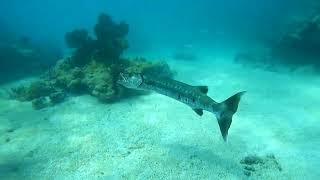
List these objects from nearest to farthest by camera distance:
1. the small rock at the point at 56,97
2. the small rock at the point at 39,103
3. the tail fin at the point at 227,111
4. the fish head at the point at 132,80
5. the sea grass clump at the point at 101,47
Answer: the tail fin at the point at 227,111, the fish head at the point at 132,80, the small rock at the point at 39,103, the small rock at the point at 56,97, the sea grass clump at the point at 101,47

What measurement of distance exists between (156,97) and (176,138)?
3.42m

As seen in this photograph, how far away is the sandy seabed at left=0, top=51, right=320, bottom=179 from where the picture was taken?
752 centimetres

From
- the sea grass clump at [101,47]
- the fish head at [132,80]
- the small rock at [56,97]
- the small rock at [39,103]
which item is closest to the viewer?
the fish head at [132,80]

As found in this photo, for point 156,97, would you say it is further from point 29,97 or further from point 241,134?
point 29,97

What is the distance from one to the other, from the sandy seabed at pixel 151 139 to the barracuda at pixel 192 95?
1562 millimetres

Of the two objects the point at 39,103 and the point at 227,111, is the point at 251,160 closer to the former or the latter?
the point at 227,111

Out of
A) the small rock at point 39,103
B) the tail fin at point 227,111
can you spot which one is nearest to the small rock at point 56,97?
the small rock at point 39,103

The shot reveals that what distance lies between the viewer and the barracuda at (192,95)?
6.42 meters

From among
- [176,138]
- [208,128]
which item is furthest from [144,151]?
[208,128]

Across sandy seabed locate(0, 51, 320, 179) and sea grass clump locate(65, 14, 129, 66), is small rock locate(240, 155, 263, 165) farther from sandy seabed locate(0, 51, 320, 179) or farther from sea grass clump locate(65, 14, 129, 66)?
sea grass clump locate(65, 14, 129, 66)

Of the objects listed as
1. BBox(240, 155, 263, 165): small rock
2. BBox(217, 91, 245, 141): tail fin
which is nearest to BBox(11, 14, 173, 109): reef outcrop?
BBox(240, 155, 263, 165): small rock

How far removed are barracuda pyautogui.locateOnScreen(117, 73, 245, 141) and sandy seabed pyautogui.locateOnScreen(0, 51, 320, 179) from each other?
61.5 inches

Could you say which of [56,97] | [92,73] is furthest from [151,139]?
[56,97]

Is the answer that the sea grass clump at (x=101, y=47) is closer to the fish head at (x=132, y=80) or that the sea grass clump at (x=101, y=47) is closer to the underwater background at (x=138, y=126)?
the underwater background at (x=138, y=126)
